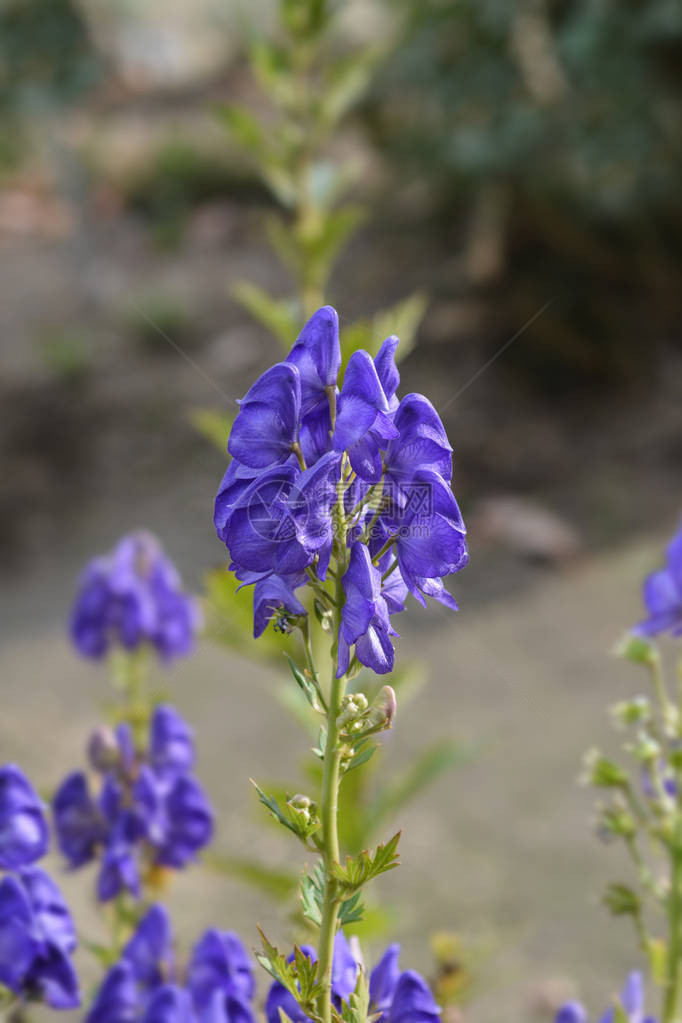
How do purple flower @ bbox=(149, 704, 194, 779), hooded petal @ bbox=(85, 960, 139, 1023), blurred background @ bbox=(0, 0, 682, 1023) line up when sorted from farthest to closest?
blurred background @ bbox=(0, 0, 682, 1023)
purple flower @ bbox=(149, 704, 194, 779)
hooded petal @ bbox=(85, 960, 139, 1023)

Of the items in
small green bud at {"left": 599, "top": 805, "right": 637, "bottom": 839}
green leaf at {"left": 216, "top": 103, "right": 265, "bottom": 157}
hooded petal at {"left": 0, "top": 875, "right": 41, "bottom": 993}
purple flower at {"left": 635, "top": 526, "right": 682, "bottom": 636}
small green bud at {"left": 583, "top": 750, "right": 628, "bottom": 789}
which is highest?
green leaf at {"left": 216, "top": 103, "right": 265, "bottom": 157}

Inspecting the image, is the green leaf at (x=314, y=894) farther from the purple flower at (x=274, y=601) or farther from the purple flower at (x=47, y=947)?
the purple flower at (x=47, y=947)

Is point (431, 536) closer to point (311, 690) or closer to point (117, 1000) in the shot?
point (311, 690)

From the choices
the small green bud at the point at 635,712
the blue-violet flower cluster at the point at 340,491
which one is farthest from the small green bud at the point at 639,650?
the blue-violet flower cluster at the point at 340,491

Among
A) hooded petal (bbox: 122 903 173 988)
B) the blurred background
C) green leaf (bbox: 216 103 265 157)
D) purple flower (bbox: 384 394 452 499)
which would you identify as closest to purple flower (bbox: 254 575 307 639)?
purple flower (bbox: 384 394 452 499)

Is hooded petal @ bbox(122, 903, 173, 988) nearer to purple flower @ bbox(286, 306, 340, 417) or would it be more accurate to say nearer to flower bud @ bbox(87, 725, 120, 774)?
flower bud @ bbox(87, 725, 120, 774)

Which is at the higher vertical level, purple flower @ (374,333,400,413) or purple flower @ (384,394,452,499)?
purple flower @ (374,333,400,413)

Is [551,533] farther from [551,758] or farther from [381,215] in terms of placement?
[381,215]
